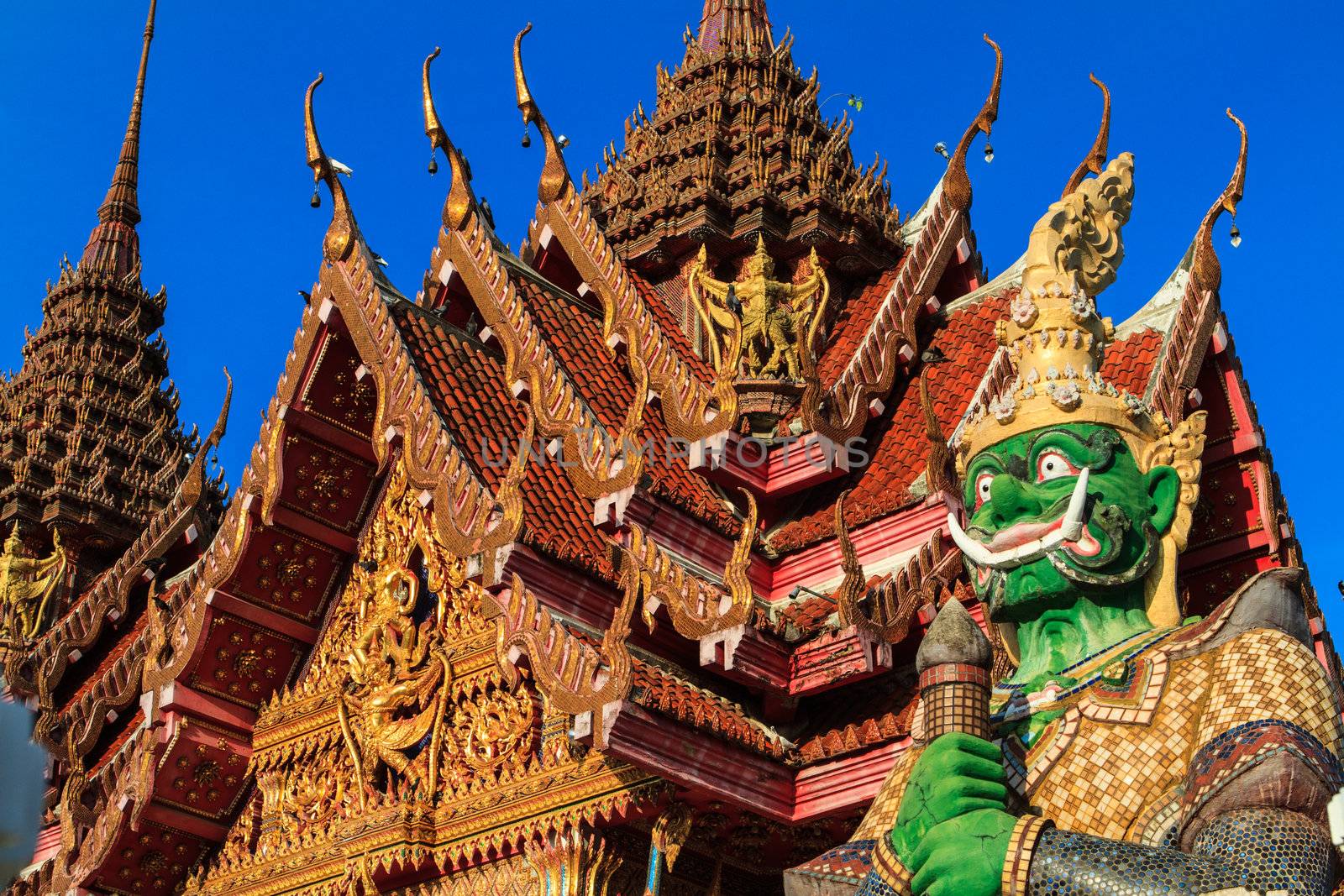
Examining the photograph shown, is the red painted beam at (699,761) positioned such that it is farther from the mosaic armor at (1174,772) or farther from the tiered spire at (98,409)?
the tiered spire at (98,409)

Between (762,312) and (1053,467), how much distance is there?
3952 millimetres

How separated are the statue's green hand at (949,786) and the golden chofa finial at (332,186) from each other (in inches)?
218

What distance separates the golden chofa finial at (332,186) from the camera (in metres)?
9.75

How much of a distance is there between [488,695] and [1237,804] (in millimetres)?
4731

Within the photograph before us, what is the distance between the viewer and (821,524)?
8883 millimetres

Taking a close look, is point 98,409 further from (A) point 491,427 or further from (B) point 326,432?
(A) point 491,427

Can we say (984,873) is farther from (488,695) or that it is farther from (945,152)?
(945,152)

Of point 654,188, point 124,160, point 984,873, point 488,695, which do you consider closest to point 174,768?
point 488,695

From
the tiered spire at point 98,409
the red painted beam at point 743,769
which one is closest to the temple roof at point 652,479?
the red painted beam at point 743,769

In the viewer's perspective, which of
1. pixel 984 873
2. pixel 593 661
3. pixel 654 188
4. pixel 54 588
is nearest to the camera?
pixel 984 873

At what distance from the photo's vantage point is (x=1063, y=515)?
561cm

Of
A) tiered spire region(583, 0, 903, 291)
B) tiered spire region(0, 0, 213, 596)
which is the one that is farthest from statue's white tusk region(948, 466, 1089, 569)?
tiered spire region(0, 0, 213, 596)

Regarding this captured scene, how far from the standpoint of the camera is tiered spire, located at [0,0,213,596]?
1588 cm

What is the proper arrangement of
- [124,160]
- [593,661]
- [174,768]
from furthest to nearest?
[124,160] < [174,768] < [593,661]
